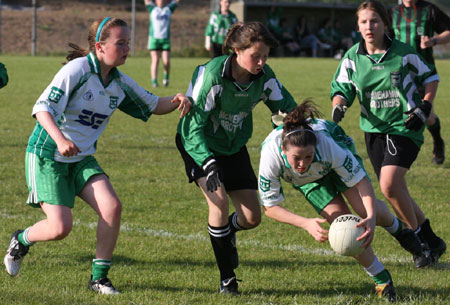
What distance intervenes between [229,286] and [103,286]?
705 millimetres

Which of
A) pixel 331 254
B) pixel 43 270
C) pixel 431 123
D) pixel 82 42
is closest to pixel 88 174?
pixel 43 270

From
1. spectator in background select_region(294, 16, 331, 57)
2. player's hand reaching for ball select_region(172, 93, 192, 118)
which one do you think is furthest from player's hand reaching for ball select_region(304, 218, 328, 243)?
spectator in background select_region(294, 16, 331, 57)

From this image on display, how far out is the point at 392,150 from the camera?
17.1 ft

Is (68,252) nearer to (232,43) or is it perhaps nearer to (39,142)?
(39,142)

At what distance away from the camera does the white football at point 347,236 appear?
157 inches

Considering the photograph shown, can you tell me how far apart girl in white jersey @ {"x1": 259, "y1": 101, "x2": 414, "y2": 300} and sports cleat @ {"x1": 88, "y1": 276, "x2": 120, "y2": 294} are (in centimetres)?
96

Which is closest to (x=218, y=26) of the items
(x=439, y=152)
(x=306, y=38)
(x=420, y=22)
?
(x=439, y=152)

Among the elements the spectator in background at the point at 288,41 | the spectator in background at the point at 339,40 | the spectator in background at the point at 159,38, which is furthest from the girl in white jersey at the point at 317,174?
the spectator in background at the point at 339,40

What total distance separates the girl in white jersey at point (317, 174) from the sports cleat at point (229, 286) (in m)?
0.48

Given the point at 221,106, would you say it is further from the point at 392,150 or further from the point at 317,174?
the point at 392,150

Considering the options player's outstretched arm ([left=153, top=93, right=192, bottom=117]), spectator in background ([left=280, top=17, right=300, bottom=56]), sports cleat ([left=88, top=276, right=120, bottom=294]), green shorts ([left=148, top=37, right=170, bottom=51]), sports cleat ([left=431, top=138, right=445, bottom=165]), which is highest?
player's outstretched arm ([left=153, top=93, right=192, bottom=117])

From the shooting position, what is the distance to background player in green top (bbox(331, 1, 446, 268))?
5.14 m

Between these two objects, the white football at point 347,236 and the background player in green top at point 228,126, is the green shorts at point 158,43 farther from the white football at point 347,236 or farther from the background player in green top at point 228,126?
the white football at point 347,236

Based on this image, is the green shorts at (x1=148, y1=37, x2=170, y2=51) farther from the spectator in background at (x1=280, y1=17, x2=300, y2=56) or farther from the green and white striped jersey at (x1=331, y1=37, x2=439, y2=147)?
the spectator in background at (x1=280, y1=17, x2=300, y2=56)
